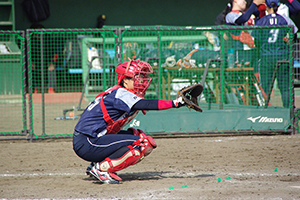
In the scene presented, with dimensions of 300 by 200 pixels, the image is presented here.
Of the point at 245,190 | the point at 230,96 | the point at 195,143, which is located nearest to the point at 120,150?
the point at 245,190

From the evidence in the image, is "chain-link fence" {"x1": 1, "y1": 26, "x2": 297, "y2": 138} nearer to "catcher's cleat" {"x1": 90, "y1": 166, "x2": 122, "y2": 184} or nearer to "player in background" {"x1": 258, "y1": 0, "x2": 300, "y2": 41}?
"player in background" {"x1": 258, "y1": 0, "x2": 300, "y2": 41}

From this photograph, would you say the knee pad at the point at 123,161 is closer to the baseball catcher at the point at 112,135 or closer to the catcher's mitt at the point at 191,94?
the baseball catcher at the point at 112,135

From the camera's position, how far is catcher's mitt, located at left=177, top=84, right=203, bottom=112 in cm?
405

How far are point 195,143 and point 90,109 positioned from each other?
319 cm

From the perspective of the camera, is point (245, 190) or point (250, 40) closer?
point (245, 190)

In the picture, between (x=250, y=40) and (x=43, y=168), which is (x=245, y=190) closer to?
(x=43, y=168)

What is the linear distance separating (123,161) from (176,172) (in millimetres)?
972

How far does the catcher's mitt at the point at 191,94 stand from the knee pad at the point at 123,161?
2.64 feet

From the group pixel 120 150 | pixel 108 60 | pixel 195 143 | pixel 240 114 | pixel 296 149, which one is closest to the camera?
pixel 120 150

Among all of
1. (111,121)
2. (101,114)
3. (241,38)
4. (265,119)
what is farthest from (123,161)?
(241,38)

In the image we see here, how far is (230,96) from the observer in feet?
31.1

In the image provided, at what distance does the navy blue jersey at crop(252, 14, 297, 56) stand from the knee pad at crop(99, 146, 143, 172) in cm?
544

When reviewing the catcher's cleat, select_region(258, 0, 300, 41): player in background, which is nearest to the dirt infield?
the catcher's cleat

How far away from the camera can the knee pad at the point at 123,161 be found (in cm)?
437
